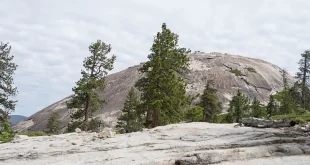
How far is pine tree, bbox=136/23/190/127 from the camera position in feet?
109

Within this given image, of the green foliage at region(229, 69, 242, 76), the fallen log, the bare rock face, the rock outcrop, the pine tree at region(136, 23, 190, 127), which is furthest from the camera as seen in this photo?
the green foliage at region(229, 69, 242, 76)

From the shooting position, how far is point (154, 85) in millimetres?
33594

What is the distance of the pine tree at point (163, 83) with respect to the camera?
109 feet

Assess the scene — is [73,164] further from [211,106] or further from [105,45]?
[211,106]

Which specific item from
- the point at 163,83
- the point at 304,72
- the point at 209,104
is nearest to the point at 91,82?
the point at 163,83

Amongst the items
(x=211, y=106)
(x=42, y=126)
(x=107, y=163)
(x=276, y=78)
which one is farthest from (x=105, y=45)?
(x=276, y=78)

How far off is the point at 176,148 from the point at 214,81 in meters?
86.5

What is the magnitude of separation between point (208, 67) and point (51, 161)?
97.3 meters

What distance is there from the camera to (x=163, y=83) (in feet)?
110

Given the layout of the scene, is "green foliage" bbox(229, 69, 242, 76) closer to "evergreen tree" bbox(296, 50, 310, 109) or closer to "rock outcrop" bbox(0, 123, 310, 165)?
"evergreen tree" bbox(296, 50, 310, 109)

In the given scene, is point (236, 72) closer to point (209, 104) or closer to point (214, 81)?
point (214, 81)

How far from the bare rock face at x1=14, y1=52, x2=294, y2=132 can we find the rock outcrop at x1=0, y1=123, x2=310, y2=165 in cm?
6299

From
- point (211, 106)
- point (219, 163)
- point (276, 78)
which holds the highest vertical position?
point (276, 78)

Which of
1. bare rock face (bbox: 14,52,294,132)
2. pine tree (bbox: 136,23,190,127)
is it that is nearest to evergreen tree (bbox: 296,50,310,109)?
bare rock face (bbox: 14,52,294,132)
